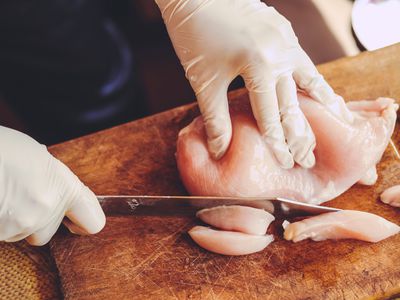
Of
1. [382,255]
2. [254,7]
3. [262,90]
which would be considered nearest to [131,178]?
[262,90]

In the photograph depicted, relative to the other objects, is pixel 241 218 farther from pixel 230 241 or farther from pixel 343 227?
pixel 343 227

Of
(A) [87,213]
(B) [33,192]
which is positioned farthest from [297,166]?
(B) [33,192]

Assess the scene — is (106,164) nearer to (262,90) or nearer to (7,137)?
(7,137)

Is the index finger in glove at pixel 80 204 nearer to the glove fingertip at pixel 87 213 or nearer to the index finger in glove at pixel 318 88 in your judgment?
the glove fingertip at pixel 87 213

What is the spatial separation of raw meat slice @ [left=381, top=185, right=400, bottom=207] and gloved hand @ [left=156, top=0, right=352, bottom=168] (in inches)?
11.7

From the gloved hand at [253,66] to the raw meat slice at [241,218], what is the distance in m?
0.21

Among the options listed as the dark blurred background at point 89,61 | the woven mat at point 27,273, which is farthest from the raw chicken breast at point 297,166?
the dark blurred background at point 89,61

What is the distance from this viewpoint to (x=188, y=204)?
1772mm

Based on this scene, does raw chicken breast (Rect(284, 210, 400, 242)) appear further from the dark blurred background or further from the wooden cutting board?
the dark blurred background

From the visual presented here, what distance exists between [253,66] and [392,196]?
708mm

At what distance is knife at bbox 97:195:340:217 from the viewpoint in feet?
5.64

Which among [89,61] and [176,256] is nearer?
[176,256]

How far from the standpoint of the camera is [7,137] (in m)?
1.51

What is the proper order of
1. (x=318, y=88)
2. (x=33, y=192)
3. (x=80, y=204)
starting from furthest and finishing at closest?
(x=318, y=88) < (x=80, y=204) < (x=33, y=192)
